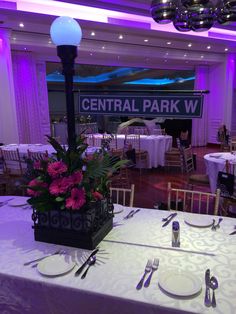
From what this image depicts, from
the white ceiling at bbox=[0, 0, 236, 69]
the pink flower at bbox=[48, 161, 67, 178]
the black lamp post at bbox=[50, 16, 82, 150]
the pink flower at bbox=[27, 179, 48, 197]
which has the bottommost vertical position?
the pink flower at bbox=[27, 179, 48, 197]

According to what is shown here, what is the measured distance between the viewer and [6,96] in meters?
5.80

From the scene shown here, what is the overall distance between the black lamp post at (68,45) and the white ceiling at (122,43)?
12.0ft

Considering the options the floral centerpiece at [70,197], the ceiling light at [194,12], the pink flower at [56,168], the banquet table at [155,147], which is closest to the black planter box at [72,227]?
the floral centerpiece at [70,197]

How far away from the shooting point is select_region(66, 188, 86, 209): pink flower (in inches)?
57.2

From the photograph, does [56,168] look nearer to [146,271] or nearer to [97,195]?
[97,195]

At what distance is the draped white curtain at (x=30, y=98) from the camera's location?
7.19 metres

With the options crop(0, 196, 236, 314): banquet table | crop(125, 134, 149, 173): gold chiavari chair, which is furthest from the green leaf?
crop(125, 134, 149, 173): gold chiavari chair

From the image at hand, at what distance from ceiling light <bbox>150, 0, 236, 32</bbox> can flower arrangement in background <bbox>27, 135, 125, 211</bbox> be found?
6.22 feet

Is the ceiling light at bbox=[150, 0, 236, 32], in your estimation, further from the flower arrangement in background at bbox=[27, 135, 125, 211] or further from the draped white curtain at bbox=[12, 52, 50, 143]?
the draped white curtain at bbox=[12, 52, 50, 143]

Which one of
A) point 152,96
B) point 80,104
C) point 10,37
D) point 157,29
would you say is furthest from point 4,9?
point 152,96

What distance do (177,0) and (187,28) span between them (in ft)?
1.27

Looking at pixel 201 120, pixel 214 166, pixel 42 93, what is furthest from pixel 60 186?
pixel 201 120

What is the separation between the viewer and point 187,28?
123 inches

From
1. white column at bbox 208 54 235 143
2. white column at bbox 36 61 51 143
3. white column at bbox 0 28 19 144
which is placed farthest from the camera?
white column at bbox 208 54 235 143
